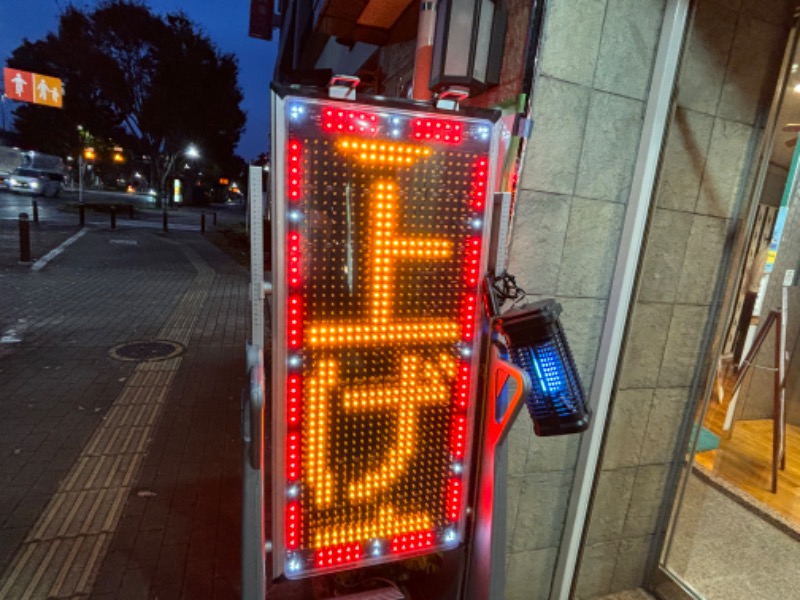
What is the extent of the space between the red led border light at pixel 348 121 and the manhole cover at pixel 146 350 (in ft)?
20.7

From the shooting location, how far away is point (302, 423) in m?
2.03

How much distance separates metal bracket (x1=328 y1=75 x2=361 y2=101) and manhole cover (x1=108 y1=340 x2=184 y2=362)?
638 centimetres

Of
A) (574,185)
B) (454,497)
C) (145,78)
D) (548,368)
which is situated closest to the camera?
(548,368)

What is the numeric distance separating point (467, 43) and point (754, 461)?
5512 mm

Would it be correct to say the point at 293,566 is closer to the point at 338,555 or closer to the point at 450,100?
the point at 338,555

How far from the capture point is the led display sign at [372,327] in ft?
6.13

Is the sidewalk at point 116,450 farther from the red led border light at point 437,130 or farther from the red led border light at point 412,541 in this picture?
the red led border light at point 437,130

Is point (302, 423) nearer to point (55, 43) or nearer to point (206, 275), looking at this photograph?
point (206, 275)

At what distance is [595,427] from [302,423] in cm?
195

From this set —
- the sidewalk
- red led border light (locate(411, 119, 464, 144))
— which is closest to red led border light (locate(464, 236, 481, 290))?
red led border light (locate(411, 119, 464, 144))

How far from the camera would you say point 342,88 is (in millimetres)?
1793

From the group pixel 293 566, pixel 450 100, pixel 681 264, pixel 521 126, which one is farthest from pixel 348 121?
pixel 681 264

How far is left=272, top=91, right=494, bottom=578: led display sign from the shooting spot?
1.87 m

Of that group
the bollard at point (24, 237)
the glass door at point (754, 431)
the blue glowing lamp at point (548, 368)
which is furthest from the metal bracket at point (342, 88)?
the bollard at point (24, 237)
